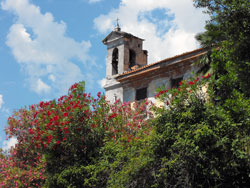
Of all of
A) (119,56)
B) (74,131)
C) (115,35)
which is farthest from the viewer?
(115,35)

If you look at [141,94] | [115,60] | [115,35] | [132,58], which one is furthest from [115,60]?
[141,94]

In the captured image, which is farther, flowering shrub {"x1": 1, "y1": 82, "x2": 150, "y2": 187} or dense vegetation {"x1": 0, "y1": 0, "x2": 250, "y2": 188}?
flowering shrub {"x1": 1, "y1": 82, "x2": 150, "y2": 187}

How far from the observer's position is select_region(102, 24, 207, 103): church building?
1884 centimetres

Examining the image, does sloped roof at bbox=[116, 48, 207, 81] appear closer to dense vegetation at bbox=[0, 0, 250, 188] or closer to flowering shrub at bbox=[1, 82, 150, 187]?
dense vegetation at bbox=[0, 0, 250, 188]

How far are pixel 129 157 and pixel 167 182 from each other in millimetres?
1707

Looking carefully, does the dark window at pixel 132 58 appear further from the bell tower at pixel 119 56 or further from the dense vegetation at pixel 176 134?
the dense vegetation at pixel 176 134

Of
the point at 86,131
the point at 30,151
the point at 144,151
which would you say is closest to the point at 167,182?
the point at 144,151

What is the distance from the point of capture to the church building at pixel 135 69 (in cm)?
1884

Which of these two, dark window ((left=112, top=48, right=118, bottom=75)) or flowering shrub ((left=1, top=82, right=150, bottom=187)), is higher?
dark window ((left=112, top=48, right=118, bottom=75))

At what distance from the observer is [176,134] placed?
992 cm

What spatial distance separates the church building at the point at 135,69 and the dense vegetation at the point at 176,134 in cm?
393

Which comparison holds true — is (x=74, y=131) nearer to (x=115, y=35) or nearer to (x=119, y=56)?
(x=119, y=56)

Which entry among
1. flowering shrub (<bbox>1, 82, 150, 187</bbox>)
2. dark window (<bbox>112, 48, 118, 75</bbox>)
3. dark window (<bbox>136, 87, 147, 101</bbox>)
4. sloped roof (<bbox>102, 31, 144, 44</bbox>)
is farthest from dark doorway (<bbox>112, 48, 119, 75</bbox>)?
flowering shrub (<bbox>1, 82, 150, 187</bbox>)

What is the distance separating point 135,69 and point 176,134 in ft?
36.8
